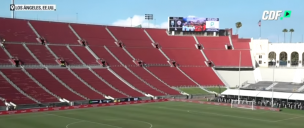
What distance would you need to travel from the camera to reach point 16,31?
76.4 metres

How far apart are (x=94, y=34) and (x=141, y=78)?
1835cm

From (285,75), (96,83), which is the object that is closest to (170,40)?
(285,75)

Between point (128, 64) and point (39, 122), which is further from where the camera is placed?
point (128, 64)

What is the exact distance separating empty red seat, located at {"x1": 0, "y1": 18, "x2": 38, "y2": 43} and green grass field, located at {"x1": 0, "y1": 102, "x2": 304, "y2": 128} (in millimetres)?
28468

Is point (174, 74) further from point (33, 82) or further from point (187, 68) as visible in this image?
point (33, 82)

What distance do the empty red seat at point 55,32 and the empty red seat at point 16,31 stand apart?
2.40m

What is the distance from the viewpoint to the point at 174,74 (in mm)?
86562

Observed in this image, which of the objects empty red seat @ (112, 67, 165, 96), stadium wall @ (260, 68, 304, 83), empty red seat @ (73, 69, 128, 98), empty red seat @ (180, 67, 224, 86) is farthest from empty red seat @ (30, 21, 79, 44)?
stadium wall @ (260, 68, 304, 83)

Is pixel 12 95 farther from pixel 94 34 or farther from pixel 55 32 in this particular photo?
pixel 94 34

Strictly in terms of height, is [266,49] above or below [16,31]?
below

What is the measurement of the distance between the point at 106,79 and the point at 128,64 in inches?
434

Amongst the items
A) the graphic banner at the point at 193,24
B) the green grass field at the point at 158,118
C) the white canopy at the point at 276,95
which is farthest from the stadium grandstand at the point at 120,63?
the green grass field at the point at 158,118

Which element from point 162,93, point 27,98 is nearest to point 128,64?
point 162,93

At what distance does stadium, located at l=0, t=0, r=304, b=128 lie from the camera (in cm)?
4805
